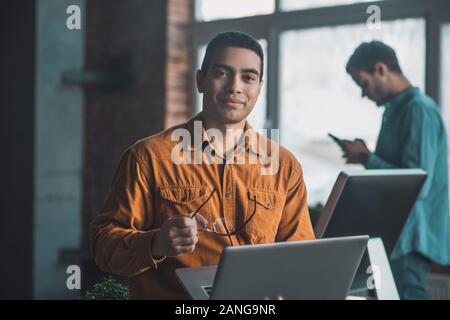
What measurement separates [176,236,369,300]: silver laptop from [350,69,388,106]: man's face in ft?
5.23

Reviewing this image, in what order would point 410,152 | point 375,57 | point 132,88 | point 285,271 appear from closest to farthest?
1. point 285,271
2. point 410,152
3. point 375,57
4. point 132,88

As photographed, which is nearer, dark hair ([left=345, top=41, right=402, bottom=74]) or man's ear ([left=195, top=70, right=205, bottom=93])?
man's ear ([left=195, top=70, right=205, bottom=93])

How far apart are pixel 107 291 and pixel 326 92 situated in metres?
2.87

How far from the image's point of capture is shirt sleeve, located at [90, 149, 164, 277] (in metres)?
1.37

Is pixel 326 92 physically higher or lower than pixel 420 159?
higher

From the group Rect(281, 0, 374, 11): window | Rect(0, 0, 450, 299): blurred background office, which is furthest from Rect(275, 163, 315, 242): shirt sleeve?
Rect(281, 0, 374, 11): window

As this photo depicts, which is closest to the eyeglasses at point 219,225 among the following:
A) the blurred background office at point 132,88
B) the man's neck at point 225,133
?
the man's neck at point 225,133

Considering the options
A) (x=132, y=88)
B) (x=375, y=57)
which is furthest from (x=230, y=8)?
(x=375, y=57)

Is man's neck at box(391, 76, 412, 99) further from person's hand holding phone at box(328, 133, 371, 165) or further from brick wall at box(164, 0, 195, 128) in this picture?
brick wall at box(164, 0, 195, 128)

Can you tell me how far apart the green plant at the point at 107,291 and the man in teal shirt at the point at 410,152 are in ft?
3.88

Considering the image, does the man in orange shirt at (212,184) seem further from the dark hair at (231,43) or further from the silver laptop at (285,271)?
the silver laptop at (285,271)

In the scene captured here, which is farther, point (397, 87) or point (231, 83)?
point (397, 87)

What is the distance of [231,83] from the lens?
1537 millimetres

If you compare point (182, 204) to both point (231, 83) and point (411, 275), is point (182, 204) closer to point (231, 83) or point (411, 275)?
point (231, 83)
